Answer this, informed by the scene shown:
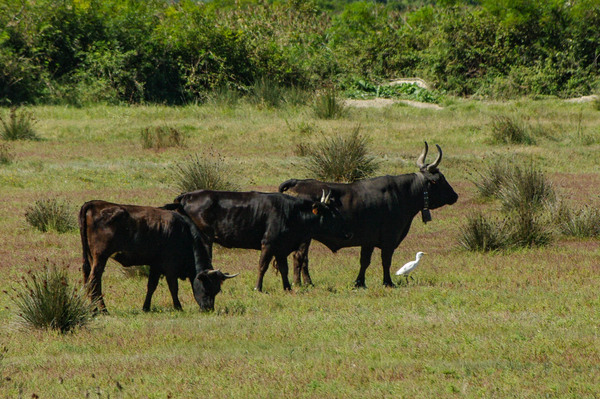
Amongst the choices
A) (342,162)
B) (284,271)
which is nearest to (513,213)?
(342,162)

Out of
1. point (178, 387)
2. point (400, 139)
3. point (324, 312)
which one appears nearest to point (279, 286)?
point (324, 312)

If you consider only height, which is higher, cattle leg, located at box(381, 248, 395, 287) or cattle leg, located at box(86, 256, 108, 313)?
cattle leg, located at box(86, 256, 108, 313)

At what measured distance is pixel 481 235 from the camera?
1525 cm

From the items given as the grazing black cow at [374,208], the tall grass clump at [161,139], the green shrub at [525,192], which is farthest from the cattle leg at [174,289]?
the tall grass clump at [161,139]

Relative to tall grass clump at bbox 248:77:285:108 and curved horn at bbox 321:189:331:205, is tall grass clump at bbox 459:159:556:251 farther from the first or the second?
tall grass clump at bbox 248:77:285:108

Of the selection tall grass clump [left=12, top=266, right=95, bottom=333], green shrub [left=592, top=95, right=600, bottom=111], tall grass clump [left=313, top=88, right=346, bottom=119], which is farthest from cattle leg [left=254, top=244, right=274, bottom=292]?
green shrub [left=592, top=95, right=600, bottom=111]

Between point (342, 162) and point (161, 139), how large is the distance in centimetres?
731

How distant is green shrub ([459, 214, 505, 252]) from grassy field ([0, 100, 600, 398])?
9.4 inches

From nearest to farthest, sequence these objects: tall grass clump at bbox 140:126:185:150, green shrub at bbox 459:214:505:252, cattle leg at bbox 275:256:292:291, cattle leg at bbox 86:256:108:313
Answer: cattle leg at bbox 86:256:108:313 → cattle leg at bbox 275:256:292:291 → green shrub at bbox 459:214:505:252 → tall grass clump at bbox 140:126:185:150

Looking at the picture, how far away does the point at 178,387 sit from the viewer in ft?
24.1

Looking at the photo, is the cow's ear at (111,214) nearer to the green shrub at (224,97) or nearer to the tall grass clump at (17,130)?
the tall grass clump at (17,130)

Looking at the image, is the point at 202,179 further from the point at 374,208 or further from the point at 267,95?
the point at 267,95

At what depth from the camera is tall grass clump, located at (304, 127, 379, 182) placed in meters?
22.1

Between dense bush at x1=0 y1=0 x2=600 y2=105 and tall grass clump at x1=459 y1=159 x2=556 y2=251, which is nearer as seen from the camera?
tall grass clump at x1=459 y1=159 x2=556 y2=251
